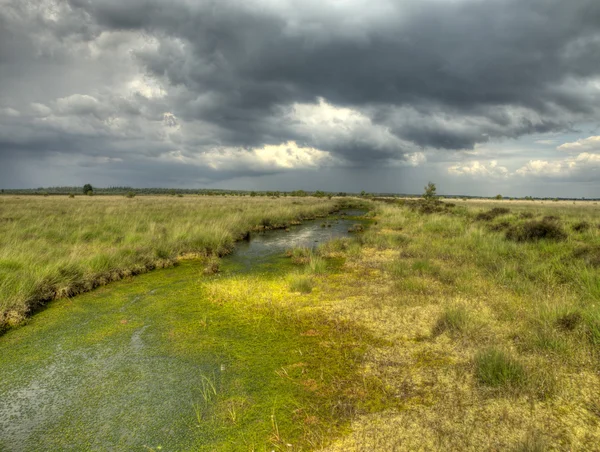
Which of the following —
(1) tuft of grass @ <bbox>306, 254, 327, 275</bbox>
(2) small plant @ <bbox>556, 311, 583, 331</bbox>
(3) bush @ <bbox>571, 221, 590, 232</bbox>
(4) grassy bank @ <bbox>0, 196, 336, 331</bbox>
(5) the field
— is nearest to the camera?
(5) the field

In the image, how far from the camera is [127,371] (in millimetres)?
4586

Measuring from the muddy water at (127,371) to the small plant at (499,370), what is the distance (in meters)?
2.78

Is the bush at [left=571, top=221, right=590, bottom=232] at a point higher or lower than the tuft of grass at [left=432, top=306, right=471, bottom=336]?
higher

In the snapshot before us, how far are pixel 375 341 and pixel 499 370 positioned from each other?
192 cm

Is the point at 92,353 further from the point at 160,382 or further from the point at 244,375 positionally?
the point at 244,375

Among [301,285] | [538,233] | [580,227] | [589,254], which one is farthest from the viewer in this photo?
[580,227]

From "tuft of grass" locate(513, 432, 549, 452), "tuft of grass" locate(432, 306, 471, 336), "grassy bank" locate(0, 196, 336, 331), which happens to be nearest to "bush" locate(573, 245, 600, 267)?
"tuft of grass" locate(432, 306, 471, 336)

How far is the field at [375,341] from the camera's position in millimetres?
3260

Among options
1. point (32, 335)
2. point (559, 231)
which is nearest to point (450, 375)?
point (32, 335)

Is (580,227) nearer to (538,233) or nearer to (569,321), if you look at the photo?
(538,233)

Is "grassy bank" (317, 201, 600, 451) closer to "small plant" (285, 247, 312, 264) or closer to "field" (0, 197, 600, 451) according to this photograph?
"field" (0, 197, 600, 451)

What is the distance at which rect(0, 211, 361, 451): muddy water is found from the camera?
3.39 m

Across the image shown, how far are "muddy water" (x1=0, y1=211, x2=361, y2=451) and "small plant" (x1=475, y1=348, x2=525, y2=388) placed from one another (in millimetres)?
2785

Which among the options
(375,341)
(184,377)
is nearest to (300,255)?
(375,341)
